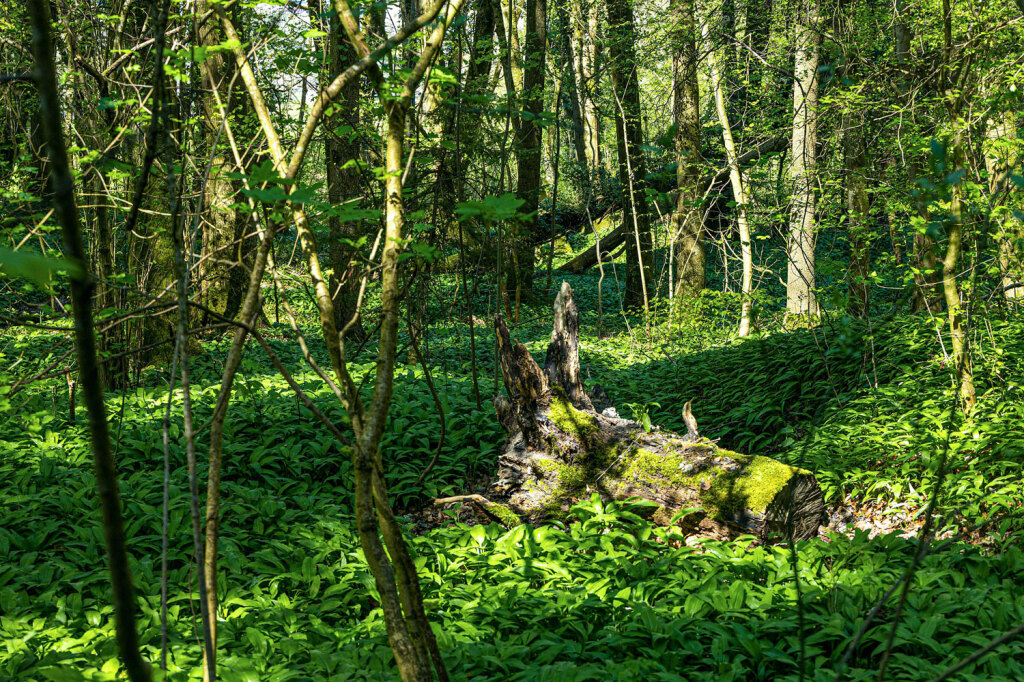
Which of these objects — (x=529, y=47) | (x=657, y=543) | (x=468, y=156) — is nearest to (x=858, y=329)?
(x=657, y=543)

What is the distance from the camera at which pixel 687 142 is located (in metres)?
10.1

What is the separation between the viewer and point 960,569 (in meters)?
3.58

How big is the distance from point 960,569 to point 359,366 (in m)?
6.15

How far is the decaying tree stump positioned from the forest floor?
260 mm

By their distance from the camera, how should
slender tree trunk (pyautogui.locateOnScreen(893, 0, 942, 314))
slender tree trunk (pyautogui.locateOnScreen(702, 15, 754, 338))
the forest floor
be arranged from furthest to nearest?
slender tree trunk (pyautogui.locateOnScreen(702, 15, 754, 338)) < slender tree trunk (pyautogui.locateOnScreen(893, 0, 942, 314)) < the forest floor

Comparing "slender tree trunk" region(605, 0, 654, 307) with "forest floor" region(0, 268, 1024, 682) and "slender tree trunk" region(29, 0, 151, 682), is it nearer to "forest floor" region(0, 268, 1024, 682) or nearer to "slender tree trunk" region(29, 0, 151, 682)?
"forest floor" region(0, 268, 1024, 682)

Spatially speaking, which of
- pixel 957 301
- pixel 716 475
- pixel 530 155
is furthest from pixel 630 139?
pixel 716 475

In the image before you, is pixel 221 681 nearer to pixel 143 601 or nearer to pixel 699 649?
pixel 143 601

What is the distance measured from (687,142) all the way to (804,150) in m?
2.10

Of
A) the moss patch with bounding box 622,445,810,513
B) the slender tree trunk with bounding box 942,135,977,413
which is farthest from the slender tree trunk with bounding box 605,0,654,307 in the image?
the moss patch with bounding box 622,445,810,513

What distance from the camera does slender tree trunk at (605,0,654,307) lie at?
928 cm

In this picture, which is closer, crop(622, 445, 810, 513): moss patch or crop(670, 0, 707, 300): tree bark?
crop(622, 445, 810, 513): moss patch

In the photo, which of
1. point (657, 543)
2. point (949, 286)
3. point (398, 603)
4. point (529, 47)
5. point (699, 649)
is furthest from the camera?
point (529, 47)

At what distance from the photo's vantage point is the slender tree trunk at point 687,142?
8680mm
